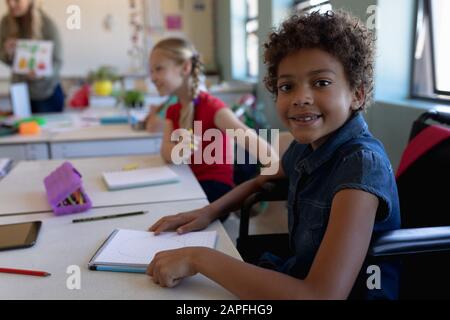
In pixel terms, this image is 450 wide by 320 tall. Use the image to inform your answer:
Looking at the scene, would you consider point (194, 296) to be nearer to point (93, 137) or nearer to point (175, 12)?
point (93, 137)

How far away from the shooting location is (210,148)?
1.92 m

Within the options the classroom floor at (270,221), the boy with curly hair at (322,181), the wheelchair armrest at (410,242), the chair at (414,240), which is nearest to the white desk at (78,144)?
the classroom floor at (270,221)

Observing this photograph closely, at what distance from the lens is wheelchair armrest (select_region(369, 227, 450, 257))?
0.77 meters

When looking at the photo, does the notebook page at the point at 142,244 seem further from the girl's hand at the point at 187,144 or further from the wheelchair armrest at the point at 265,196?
the girl's hand at the point at 187,144

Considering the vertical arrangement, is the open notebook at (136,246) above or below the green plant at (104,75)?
Answer: below

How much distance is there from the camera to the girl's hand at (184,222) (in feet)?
3.47

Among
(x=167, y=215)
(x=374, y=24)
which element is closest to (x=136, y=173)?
(x=167, y=215)

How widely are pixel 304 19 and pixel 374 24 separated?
0.95 m

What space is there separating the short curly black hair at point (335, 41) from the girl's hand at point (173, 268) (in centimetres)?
46

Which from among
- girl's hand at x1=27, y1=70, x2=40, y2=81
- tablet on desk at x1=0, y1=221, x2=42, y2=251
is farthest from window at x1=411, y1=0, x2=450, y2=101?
girl's hand at x1=27, y1=70, x2=40, y2=81

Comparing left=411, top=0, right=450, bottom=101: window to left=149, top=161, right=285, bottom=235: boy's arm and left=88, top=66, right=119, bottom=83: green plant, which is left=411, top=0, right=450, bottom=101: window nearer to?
left=149, top=161, right=285, bottom=235: boy's arm

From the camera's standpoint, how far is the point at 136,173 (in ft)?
5.12

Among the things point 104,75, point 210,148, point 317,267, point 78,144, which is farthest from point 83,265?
point 104,75

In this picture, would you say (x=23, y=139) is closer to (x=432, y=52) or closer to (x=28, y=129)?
(x=28, y=129)
